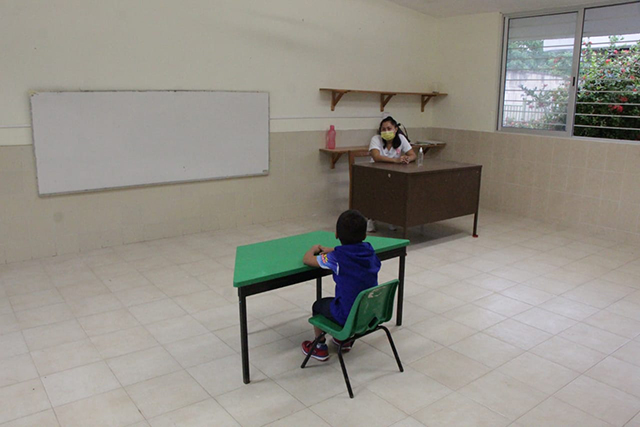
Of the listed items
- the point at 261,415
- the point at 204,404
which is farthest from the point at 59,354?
the point at 261,415

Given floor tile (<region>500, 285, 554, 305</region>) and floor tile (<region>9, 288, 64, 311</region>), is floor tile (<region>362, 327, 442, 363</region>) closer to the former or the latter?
floor tile (<region>500, 285, 554, 305</region>)

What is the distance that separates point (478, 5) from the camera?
6.17 metres

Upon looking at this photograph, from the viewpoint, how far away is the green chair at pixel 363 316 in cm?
239

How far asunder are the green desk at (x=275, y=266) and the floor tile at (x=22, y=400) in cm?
97

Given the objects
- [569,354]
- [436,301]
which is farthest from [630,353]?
[436,301]

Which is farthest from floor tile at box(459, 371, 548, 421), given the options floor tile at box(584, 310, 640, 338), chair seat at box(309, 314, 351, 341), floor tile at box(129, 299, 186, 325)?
floor tile at box(129, 299, 186, 325)

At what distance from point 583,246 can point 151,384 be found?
4363 mm

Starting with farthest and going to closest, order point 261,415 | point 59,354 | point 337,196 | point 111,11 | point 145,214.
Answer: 1. point 337,196
2. point 145,214
3. point 111,11
4. point 59,354
5. point 261,415

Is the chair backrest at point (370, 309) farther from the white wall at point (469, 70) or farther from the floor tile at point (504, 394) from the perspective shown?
the white wall at point (469, 70)

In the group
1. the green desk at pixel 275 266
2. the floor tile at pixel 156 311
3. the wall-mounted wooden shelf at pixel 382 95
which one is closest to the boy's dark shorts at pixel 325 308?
the green desk at pixel 275 266

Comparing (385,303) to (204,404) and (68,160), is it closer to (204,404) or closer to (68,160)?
(204,404)

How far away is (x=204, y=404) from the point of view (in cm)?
247

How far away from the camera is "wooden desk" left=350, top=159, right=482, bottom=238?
4.77 metres

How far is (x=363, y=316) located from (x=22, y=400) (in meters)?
1.69
